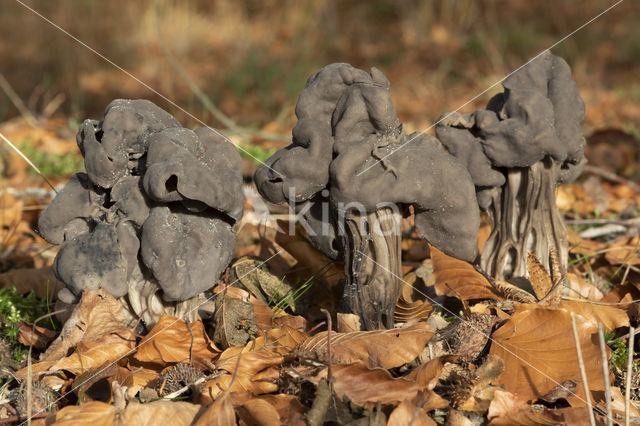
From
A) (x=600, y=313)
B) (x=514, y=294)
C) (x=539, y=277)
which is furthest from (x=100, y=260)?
(x=600, y=313)

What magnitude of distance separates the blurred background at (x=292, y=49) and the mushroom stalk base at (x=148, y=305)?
18.5 ft

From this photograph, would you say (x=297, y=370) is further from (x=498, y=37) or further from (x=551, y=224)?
(x=498, y=37)

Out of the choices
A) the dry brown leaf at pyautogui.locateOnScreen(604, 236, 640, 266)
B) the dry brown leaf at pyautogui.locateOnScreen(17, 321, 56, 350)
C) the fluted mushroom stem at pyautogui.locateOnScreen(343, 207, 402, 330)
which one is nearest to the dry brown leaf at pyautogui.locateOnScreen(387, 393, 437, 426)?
the fluted mushroom stem at pyautogui.locateOnScreen(343, 207, 402, 330)

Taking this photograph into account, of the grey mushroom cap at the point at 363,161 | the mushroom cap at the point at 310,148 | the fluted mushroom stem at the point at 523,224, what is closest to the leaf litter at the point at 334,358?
the fluted mushroom stem at the point at 523,224

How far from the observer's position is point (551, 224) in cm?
284

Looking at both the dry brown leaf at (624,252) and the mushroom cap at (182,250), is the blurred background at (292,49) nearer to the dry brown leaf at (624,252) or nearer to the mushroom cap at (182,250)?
the dry brown leaf at (624,252)

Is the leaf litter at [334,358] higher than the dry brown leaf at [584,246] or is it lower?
lower

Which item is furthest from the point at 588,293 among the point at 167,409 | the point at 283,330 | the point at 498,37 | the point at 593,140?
the point at 498,37

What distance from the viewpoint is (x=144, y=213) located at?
84.9 inches

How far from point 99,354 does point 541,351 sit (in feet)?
5.24

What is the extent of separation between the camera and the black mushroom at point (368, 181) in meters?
2.14

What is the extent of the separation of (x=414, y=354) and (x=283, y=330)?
0.53 m

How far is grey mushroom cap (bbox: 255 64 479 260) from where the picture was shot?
7.01 feet

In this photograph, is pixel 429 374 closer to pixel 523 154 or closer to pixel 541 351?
pixel 541 351
